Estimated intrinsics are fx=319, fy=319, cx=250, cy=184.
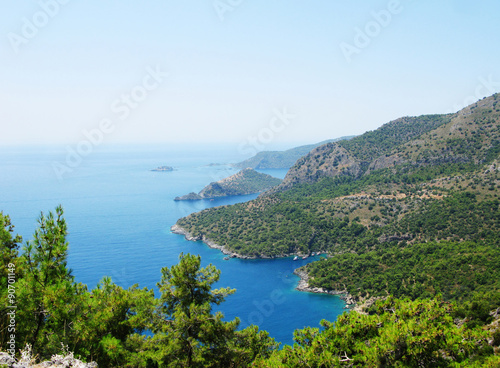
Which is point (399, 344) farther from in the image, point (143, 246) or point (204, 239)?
point (204, 239)

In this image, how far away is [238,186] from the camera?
489ft

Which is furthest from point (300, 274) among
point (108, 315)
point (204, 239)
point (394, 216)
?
point (108, 315)

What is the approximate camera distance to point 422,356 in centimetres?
1009

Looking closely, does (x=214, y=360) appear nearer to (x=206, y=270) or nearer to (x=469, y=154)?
(x=206, y=270)

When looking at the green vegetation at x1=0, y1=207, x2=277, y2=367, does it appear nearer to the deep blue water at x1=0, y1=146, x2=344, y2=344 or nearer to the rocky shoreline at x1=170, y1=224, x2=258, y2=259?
the deep blue water at x1=0, y1=146, x2=344, y2=344

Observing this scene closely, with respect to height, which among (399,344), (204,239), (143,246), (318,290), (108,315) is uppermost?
(108,315)

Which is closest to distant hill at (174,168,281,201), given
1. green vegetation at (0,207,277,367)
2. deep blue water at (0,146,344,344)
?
deep blue water at (0,146,344,344)

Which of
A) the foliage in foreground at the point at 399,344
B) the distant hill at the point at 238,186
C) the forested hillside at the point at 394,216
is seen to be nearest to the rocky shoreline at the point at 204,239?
the forested hillside at the point at 394,216

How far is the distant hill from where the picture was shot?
134038 mm

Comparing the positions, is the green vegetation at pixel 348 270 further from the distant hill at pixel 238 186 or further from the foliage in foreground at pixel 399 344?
the distant hill at pixel 238 186

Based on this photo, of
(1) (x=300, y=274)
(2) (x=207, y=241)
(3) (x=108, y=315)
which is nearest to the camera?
(3) (x=108, y=315)

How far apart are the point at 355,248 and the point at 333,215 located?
11896mm

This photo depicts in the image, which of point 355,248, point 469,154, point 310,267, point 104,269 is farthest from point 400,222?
point 104,269

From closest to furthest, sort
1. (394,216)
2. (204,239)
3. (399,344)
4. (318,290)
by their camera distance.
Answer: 1. (399,344)
2. (318,290)
3. (394,216)
4. (204,239)
